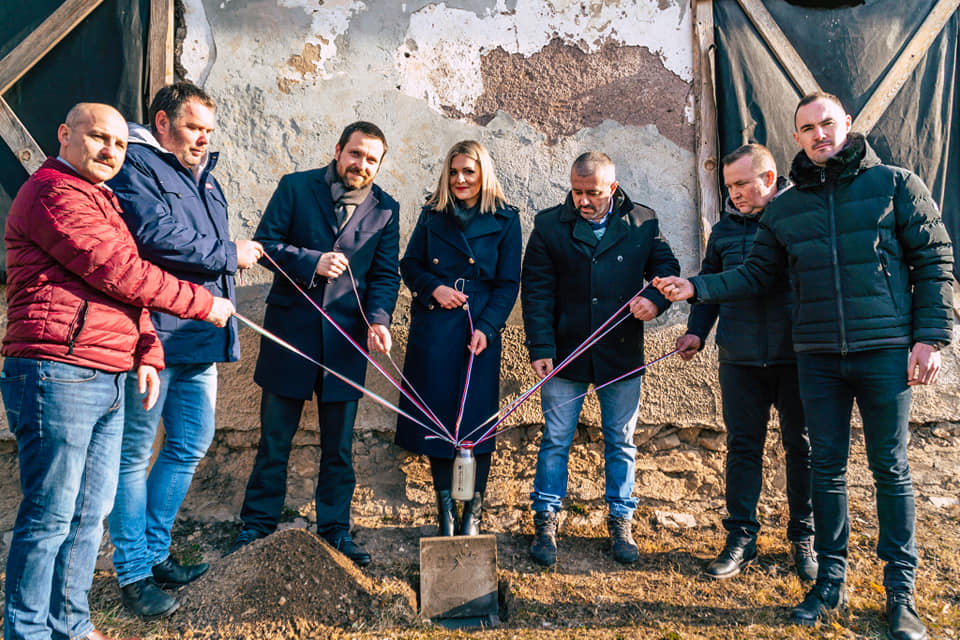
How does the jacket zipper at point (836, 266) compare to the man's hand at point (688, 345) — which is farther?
the man's hand at point (688, 345)

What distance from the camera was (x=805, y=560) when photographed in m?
3.00

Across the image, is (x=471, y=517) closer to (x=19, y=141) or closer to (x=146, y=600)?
(x=146, y=600)

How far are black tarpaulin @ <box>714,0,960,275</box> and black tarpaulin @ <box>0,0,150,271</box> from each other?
3.54 metres

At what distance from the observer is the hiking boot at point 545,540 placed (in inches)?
125

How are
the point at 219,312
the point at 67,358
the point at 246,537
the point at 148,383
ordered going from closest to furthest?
the point at 67,358 → the point at 148,383 → the point at 219,312 → the point at 246,537

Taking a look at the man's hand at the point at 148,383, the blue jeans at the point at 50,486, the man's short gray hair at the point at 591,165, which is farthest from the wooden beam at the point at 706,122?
the blue jeans at the point at 50,486

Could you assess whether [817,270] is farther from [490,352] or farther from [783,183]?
[490,352]

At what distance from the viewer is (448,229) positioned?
3.32m

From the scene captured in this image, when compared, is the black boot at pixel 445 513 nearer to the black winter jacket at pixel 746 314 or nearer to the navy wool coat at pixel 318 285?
the navy wool coat at pixel 318 285

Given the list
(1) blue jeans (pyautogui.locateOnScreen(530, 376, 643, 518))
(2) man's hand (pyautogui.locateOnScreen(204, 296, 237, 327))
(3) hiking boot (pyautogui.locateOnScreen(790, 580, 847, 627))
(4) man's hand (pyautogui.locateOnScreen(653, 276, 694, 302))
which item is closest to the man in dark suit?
(2) man's hand (pyautogui.locateOnScreen(204, 296, 237, 327))

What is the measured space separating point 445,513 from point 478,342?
2.83 feet

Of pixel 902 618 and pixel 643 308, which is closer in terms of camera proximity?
pixel 902 618

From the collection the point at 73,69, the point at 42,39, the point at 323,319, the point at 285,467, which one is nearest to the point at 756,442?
the point at 323,319

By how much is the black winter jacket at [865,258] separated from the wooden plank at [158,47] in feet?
11.5
